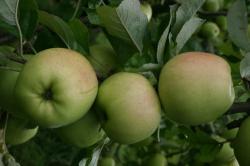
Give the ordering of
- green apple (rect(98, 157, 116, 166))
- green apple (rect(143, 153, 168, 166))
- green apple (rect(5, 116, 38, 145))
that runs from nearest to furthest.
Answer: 1. green apple (rect(5, 116, 38, 145))
2. green apple (rect(98, 157, 116, 166))
3. green apple (rect(143, 153, 168, 166))

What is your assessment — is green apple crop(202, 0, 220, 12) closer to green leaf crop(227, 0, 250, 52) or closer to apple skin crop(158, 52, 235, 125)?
green leaf crop(227, 0, 250, 52)

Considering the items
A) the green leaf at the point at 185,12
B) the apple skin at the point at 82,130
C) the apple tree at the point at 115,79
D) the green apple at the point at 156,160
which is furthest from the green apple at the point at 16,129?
the green apple at the point at 156,160

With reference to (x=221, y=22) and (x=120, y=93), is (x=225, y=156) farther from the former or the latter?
(x=221, y=22)

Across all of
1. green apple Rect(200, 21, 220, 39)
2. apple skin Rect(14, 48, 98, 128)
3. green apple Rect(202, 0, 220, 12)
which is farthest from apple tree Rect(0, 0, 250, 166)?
green apple Rect(200, 21, 220, 39)

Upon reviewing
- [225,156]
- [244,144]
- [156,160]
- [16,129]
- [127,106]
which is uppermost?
[127,106]

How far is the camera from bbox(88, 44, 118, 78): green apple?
3.35ft

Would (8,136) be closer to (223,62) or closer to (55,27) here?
(55,27)

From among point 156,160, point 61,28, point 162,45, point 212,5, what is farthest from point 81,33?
point 212,5

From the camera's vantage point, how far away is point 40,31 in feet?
4.23

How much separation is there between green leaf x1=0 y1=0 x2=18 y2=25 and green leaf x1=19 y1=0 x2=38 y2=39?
1.5 inches

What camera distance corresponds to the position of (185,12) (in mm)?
1045

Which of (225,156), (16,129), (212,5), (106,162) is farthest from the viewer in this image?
(212,5)

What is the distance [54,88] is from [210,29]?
4.69 feet

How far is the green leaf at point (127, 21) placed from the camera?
38.6 inches
